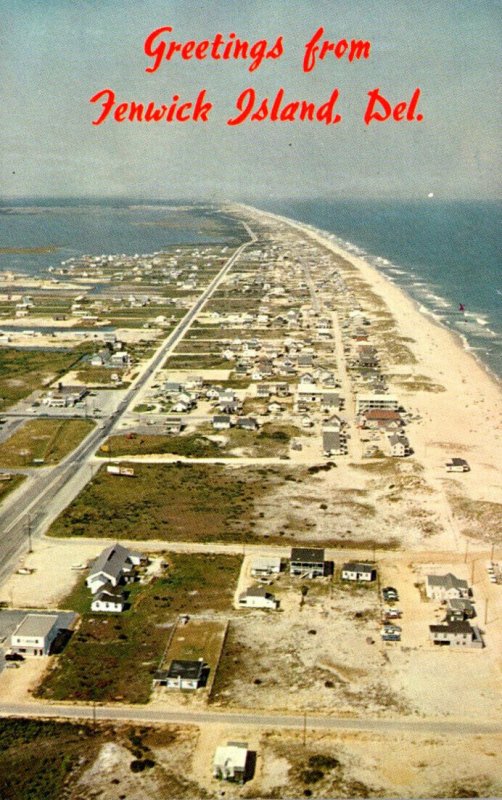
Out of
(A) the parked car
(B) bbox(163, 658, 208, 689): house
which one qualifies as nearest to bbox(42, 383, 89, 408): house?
(A) the parked car

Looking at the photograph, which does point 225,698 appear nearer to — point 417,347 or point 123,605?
point 123,605

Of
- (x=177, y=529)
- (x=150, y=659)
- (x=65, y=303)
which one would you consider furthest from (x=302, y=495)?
(x=65, y=303)

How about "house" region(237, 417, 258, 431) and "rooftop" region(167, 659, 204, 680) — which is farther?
"house" region(237, 417, 258, 431)

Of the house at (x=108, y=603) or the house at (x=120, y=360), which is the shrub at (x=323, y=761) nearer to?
the house at (x=108, y=603)

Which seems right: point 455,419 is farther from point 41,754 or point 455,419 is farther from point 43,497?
point 41,754

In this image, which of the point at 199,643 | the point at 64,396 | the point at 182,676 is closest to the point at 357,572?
the point at 199,643

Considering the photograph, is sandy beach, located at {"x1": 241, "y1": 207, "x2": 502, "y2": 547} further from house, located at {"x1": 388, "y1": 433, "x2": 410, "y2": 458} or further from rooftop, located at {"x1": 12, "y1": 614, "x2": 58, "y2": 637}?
rooftop, located at {"x1": 12, "y1": 614, "x2": 58, "y2": 637}
